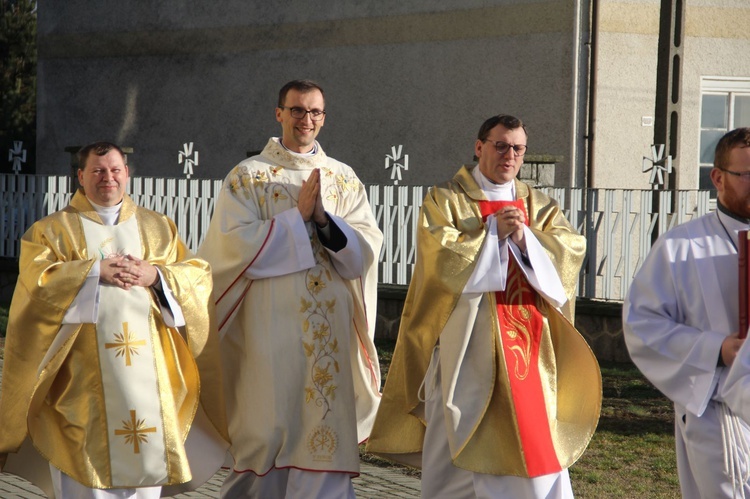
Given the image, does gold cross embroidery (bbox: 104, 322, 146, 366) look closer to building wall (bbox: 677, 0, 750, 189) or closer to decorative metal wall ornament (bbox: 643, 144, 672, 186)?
decorative metal wall ornament (bbox: 643, 144, 672, 186)

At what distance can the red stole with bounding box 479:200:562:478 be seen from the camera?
5344 millimetres

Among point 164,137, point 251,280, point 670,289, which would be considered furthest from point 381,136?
point 670,289

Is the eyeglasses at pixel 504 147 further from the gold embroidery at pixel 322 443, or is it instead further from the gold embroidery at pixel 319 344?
the gold embroidery at pixel 322 443

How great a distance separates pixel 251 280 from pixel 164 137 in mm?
12387

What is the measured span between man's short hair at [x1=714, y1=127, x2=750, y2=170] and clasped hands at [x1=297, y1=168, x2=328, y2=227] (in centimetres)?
201

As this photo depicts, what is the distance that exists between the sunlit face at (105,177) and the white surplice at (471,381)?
5.27ft

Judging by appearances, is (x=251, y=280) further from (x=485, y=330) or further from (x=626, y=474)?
(x=626, y=474)

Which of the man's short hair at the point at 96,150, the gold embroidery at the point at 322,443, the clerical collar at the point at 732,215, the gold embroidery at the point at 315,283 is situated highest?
the man's short hair at the point at 96,150

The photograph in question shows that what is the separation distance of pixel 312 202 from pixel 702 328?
6.89 ft

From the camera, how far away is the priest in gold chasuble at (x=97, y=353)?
518 centimetres

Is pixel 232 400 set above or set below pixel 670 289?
below

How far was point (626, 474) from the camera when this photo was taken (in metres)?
7.23

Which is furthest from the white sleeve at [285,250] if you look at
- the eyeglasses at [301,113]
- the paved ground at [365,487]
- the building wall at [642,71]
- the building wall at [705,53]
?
the building wall at [705,53]

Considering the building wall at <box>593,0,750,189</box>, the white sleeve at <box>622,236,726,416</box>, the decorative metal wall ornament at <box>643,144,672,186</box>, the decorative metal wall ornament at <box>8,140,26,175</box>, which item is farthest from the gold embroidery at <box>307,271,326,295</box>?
the decorative metal wall ornament at <box>8,140,26,175</box>
